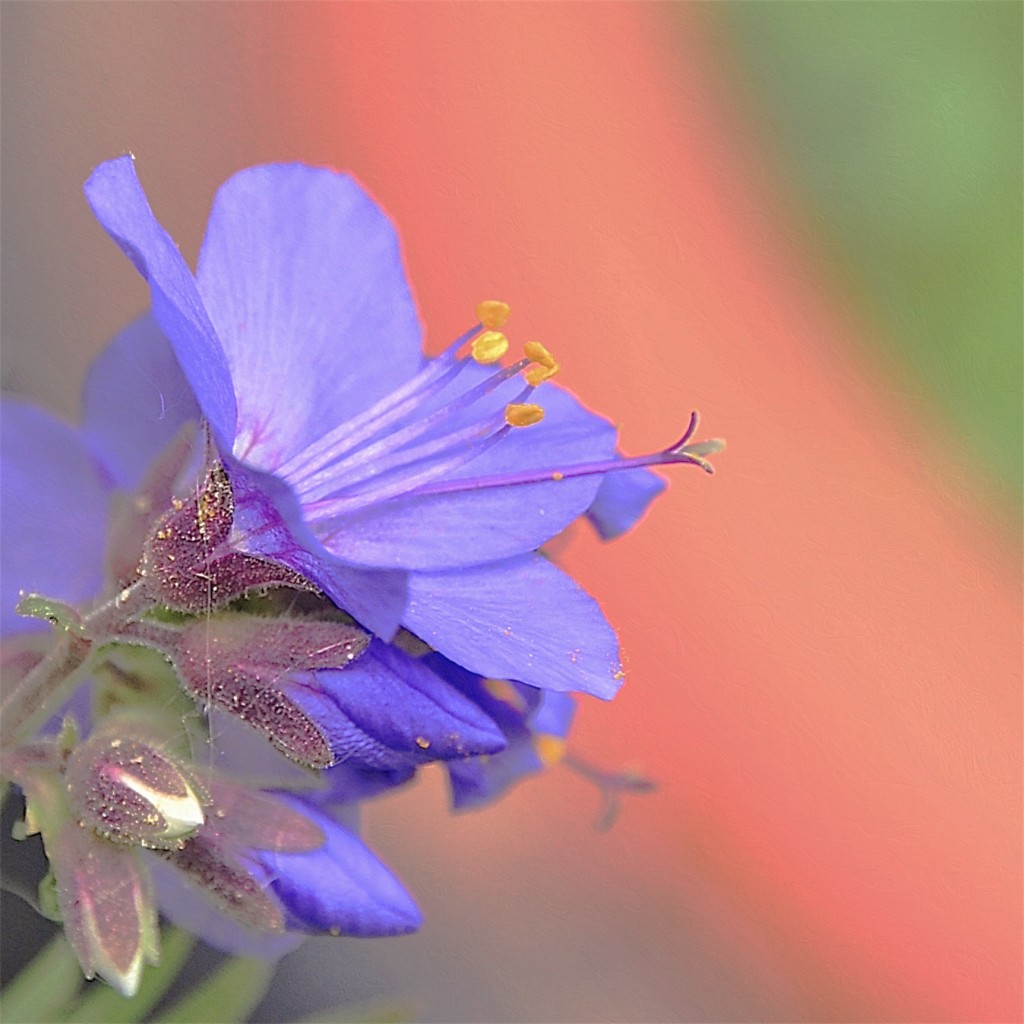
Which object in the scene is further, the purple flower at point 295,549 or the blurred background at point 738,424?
the blurred background at point 738,424

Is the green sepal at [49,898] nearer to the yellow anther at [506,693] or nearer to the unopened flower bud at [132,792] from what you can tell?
the unopened flower bud at [132,792]

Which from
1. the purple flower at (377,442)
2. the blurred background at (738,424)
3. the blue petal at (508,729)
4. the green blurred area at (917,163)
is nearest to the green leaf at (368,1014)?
the blurred background at (738,424)

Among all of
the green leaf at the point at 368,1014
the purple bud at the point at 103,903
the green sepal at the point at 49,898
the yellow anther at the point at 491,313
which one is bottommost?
the green leaf at the point at 368,1014

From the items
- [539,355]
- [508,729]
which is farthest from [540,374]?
[508,729]

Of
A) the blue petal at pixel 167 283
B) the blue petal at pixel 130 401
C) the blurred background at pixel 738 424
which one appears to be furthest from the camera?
the blurred background at pixel 738 424

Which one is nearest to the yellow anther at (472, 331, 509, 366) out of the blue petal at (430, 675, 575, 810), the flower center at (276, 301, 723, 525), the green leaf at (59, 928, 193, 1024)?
the flower center at (276, 301, 723, 525)

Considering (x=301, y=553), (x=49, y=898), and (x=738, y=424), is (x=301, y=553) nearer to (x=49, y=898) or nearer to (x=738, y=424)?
(x=49, y=898)
